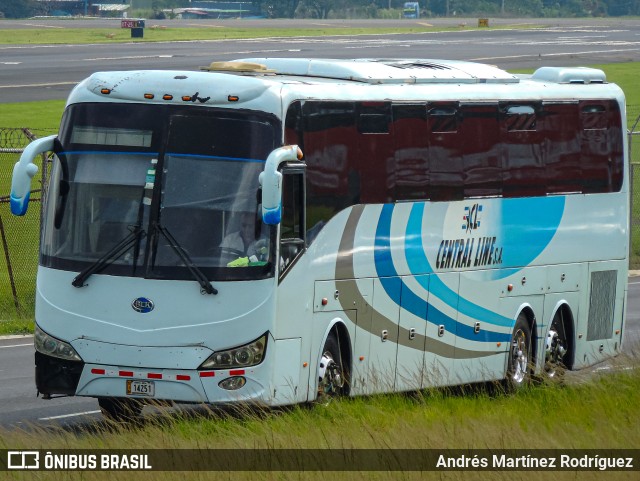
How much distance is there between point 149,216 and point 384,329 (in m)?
2.91

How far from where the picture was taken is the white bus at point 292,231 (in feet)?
37.7

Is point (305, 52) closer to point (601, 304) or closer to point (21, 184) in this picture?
point (601, 304)

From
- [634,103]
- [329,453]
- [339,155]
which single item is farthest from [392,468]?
[634,103]

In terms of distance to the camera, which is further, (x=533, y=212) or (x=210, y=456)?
(x=533, y=212)

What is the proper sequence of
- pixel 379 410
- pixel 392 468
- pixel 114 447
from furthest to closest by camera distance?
pixel 379 410, pixel 114 447, pixel 392 468

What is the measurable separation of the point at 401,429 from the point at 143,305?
2579 millimetres

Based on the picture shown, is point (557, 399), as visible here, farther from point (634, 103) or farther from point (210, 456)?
point (634, 103)

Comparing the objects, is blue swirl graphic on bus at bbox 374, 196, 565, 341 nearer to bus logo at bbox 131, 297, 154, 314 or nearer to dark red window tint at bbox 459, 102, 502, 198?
dark red window tint at bbox 459, 102, 502, 198

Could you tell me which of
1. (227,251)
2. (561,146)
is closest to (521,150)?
(561,146)

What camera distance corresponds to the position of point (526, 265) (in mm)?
15500

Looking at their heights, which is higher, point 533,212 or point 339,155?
point 339,155

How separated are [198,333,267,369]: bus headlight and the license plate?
0.45 metres

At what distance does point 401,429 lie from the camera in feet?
33.4

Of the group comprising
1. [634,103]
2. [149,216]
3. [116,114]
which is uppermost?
[116,114]
